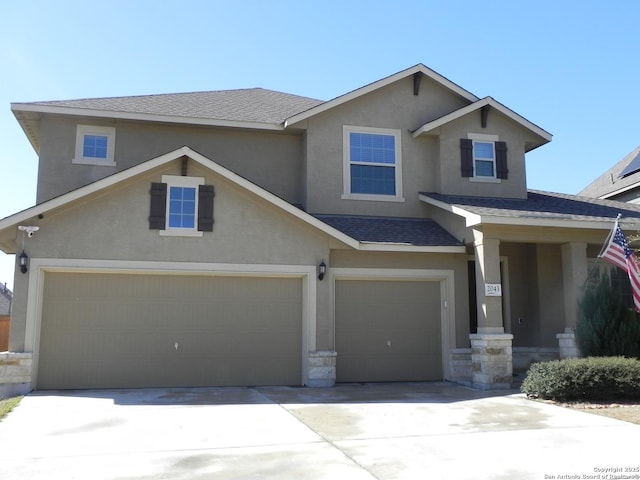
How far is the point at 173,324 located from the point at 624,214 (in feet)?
35.5

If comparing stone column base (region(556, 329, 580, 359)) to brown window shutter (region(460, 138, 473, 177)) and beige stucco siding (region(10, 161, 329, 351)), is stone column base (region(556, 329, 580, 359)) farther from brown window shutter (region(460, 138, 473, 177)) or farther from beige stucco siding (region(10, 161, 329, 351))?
beige stucco siding (region(10, 161, 329, 351))

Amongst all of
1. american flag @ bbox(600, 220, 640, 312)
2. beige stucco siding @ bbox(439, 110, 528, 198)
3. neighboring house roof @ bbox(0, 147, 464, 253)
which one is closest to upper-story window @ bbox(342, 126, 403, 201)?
beige stucco siding @ bbox(439, 110, 528, 198)

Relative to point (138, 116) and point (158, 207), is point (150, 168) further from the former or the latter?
point (138, 116)

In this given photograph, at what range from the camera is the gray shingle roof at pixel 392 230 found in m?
13.5

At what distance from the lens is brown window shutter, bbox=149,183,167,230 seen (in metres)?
12.2

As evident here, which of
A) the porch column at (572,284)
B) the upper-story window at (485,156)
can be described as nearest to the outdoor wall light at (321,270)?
the upper-story window at (485,156)

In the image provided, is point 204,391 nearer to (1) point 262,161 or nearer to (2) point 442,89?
(1) point 262,161

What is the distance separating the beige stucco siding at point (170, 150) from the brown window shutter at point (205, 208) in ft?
8.49

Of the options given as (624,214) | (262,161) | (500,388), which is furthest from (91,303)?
(624,214)

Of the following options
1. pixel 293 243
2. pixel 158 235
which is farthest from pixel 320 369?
pixel 158 235

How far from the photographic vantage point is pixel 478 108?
50.5ft

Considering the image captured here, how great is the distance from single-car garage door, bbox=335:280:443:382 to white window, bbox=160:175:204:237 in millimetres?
3510

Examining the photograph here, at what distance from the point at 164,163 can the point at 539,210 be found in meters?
8.47

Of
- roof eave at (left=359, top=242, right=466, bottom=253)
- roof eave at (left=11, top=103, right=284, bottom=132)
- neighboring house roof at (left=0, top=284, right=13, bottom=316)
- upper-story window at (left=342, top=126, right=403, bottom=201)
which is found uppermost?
roof eave at (left=11, top=103, right=284, bottom=132)
